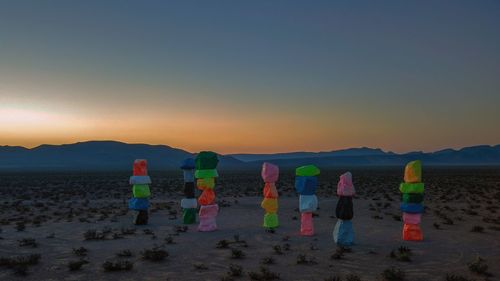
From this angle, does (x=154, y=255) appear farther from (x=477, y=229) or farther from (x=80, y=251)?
(x=477, y=229)

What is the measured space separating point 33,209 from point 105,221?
24.8ft

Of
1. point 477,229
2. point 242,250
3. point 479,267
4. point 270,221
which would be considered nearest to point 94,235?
point 242,250

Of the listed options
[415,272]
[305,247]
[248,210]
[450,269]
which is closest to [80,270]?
[305,247]

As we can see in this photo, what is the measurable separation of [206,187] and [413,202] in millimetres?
7096

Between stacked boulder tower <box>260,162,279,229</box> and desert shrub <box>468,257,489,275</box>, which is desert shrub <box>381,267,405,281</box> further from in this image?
stacked boulder tower <box>260,162,279,229</box>

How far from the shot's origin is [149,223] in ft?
59.5

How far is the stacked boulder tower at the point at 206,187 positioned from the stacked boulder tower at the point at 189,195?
1060mm

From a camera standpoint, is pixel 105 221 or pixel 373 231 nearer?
pixel 373 231

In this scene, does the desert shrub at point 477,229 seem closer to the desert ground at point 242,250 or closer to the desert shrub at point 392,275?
the desert ground at point 242,250

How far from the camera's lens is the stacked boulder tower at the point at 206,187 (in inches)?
626

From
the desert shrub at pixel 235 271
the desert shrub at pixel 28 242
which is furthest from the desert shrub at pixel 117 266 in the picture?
the desert shrub at pixel 28 242

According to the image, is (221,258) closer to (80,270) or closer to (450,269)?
(80,270)

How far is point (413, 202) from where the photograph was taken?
1370 cm

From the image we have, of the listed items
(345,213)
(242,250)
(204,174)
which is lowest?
(242,250)
